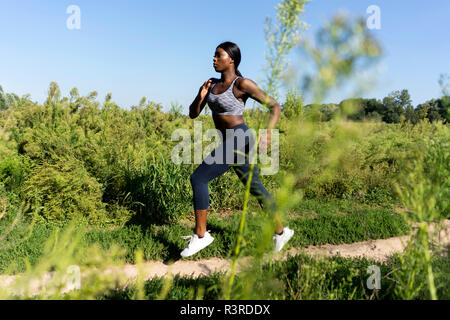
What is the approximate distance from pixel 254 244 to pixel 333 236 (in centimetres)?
343

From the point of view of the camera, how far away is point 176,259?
12.5ft

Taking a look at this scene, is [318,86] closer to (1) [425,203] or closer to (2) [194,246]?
(1) [425,203]

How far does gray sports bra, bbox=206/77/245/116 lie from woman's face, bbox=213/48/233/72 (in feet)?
0.55

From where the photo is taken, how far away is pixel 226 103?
3207 millimetres

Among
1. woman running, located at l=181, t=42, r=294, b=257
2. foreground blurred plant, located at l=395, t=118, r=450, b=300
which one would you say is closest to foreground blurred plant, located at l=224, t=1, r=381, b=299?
foreground blurred plant, located at l=395, t=118, r=450, b=300

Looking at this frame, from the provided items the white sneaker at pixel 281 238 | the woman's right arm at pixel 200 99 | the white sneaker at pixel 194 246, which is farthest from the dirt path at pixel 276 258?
the woman's right arm at pixel 200 99

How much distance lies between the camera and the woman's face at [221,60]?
10.6ft

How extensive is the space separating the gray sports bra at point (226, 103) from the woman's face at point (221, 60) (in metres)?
0.17

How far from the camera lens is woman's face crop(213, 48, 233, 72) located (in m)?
3.24

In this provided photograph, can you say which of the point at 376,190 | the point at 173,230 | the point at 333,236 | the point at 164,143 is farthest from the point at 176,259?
the point at 376,190

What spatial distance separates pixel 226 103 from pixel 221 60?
409 millimetres

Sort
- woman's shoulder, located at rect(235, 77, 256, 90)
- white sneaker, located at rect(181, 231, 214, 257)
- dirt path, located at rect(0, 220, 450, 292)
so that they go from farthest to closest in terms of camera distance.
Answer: white sneaker, located at rect(181, 231, 214, 257), dirt path, located at rect(0, 220, 450, 292), woman's shoulder, located at rect(235, 77, 256, 90)

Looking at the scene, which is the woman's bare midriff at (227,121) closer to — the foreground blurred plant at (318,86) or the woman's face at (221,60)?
the woman's face at (221,60)

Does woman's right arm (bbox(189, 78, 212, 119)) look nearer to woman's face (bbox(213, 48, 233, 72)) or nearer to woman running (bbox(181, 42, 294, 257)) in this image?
woman running (bbox(181, 42, 294, 257))
